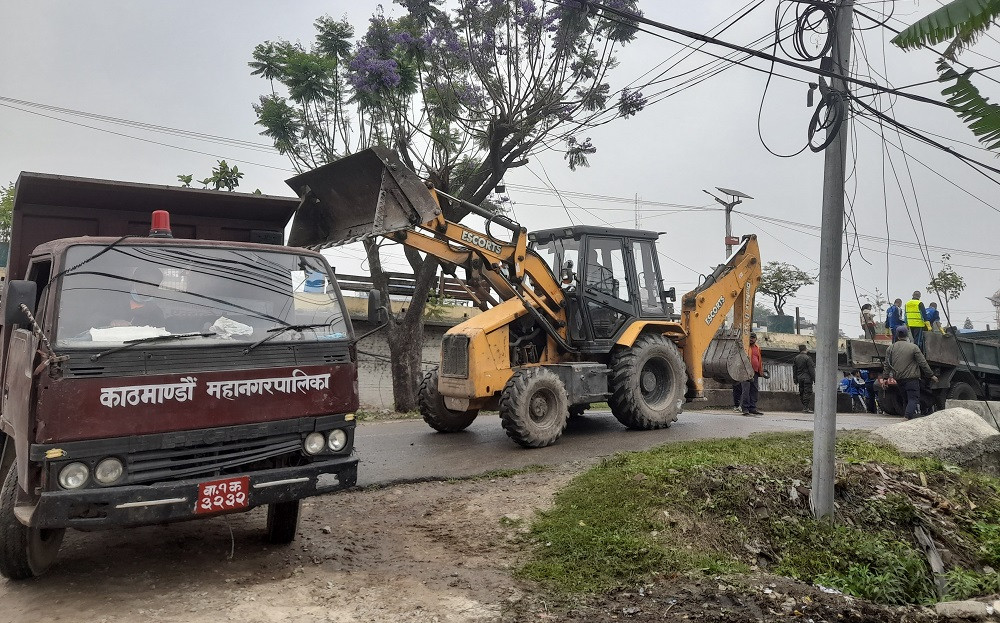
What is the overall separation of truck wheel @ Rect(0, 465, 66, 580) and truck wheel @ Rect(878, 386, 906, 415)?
16.0 meters

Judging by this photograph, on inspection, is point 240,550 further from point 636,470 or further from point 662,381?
point 662,381

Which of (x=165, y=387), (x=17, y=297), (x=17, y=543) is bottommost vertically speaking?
(x=17, y=543)

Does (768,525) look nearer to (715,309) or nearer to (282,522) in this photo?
(282,522)

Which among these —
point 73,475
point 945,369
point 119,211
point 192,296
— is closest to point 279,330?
point 192,296

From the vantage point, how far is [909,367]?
44.1 ft

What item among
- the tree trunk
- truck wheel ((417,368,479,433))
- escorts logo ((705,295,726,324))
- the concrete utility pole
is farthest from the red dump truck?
the tree trunk

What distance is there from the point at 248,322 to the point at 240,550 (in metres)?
1.79

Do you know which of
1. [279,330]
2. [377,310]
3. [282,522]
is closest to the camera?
[279,330]

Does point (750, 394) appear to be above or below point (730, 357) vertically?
below

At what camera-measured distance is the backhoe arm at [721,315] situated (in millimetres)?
11266

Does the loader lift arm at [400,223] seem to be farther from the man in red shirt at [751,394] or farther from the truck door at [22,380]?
the man in red shirt at [751,394]

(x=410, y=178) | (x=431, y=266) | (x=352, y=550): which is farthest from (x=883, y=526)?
(x=431, y=266)

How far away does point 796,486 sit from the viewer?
6500 mm

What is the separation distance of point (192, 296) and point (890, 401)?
15704 millimetres
